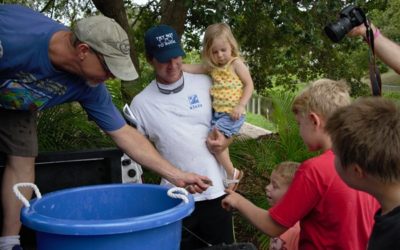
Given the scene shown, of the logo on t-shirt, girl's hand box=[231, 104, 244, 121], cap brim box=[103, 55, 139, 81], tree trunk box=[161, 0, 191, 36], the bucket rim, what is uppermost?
tree trunk box=[161, 0, 191, 36]

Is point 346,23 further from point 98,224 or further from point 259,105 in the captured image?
point 259,105

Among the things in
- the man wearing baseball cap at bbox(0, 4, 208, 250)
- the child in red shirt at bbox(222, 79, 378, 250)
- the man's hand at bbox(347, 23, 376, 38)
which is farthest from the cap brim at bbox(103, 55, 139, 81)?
the man's hand at bbox(347, 23, 376, 38)

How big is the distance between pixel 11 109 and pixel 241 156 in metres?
2.72

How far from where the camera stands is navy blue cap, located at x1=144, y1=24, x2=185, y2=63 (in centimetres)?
267

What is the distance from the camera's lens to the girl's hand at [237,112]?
289 centimetres

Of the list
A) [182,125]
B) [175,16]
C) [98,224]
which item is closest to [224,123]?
[182,125]

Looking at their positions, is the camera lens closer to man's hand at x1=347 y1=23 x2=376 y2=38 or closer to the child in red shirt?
man's hand at x1=347 y1=23 x2=376 y2=38

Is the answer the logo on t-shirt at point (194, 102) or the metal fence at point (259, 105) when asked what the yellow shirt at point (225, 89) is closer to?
the logo on t-shirt at point (194, 102)

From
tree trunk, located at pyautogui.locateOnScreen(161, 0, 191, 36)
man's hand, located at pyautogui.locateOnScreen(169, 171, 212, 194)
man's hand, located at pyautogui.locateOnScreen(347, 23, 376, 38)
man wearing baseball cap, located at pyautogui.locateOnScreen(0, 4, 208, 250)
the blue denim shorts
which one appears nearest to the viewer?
man wearing baseball cap, located at pyautogui.locateOnScreen(0, 4, 208, 250)

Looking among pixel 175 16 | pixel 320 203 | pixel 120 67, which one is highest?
pixel 175 16

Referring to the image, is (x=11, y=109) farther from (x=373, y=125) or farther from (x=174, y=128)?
(x=373, y=125)

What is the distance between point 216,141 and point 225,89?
0.37 meters

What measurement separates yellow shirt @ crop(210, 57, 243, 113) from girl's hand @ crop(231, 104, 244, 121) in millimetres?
21

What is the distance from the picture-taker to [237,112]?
9.60ft
